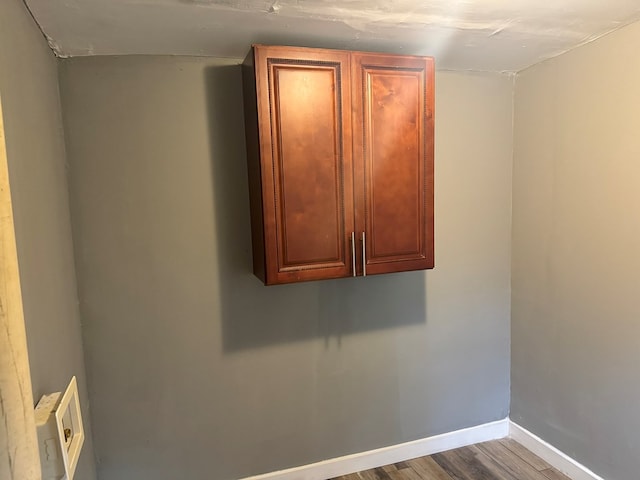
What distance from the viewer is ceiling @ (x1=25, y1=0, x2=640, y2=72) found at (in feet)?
4.74

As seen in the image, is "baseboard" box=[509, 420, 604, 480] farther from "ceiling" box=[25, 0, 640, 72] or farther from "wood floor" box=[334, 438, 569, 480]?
"ceiling" box=[25, 0, 640, 72]

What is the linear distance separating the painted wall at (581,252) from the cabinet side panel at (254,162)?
144 centimetres

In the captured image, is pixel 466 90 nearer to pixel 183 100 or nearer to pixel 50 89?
pixel 183 100

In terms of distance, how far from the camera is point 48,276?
1379 mm

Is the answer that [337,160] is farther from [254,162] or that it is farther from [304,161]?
[254,162]

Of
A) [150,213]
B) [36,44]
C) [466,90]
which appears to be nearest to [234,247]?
[150,213]

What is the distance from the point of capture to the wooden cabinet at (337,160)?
1655 mm

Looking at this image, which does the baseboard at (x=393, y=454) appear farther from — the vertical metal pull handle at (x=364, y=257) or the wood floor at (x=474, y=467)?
the vertical metal pull handle at (x=364, y=257)

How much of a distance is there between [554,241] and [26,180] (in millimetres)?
2212

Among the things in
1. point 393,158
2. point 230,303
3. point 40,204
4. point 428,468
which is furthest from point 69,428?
point 428,468

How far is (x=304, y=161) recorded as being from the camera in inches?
66.9

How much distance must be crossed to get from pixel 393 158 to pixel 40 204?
1300mm

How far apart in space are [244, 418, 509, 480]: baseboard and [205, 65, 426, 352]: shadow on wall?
663mm

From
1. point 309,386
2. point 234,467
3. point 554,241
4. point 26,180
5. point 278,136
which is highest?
point 278,136
